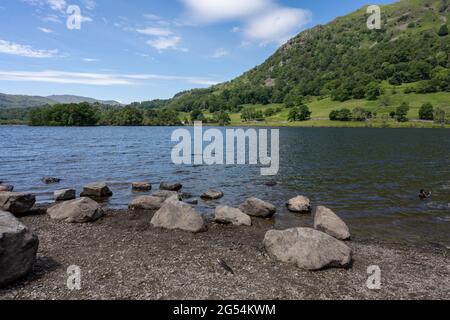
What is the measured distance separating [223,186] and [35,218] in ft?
68.6

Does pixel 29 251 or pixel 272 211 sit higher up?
pixel 29 251

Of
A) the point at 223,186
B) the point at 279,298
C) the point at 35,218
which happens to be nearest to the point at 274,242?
the point at 279,298

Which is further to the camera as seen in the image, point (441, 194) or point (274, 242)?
point (441, 194)

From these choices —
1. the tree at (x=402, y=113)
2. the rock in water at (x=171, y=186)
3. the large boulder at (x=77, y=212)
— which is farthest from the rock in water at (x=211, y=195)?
the tree at (x=402, y=113)

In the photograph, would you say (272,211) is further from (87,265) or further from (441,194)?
(441,194)

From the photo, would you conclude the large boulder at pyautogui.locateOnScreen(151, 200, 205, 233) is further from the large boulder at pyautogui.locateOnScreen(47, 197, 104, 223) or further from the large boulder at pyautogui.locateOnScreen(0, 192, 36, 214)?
the large boulder at pyautogui.locateOnScreen(0, 192, 36, 214)

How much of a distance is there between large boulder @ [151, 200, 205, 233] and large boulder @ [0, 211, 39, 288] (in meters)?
9.03

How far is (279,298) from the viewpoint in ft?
41.1

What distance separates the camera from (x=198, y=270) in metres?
14.7

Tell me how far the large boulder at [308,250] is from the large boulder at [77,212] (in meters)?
13.7

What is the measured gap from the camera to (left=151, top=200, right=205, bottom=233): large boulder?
21.3m

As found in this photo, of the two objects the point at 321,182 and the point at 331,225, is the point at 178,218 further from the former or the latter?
the point at 321,182

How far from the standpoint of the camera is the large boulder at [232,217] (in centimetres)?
2336

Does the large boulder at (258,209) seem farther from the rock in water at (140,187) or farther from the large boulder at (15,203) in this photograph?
the large boulder at (15,203)
